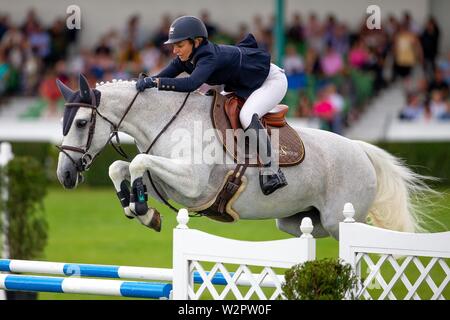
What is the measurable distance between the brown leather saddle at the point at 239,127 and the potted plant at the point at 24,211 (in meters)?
3.62

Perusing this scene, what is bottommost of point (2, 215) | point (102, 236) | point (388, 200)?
point (102, 236)

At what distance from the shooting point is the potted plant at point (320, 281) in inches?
178

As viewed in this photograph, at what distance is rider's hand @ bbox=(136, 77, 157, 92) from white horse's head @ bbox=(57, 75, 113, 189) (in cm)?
26

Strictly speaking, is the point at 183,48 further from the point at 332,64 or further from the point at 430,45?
the point at 430,45

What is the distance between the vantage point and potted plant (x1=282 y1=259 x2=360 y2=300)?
4531mm

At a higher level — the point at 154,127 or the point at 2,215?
the point at 154,127

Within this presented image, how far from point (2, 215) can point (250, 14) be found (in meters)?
13.0

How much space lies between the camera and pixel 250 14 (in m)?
22.0

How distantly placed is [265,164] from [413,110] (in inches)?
469

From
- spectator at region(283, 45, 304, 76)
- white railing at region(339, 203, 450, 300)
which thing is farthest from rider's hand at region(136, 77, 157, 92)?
spectator at region(283, 45, 304, 76)

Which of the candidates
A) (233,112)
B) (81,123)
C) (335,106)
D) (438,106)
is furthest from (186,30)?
(438,106)

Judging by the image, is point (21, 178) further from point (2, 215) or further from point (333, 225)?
point (333, 225)

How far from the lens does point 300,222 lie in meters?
7.17
